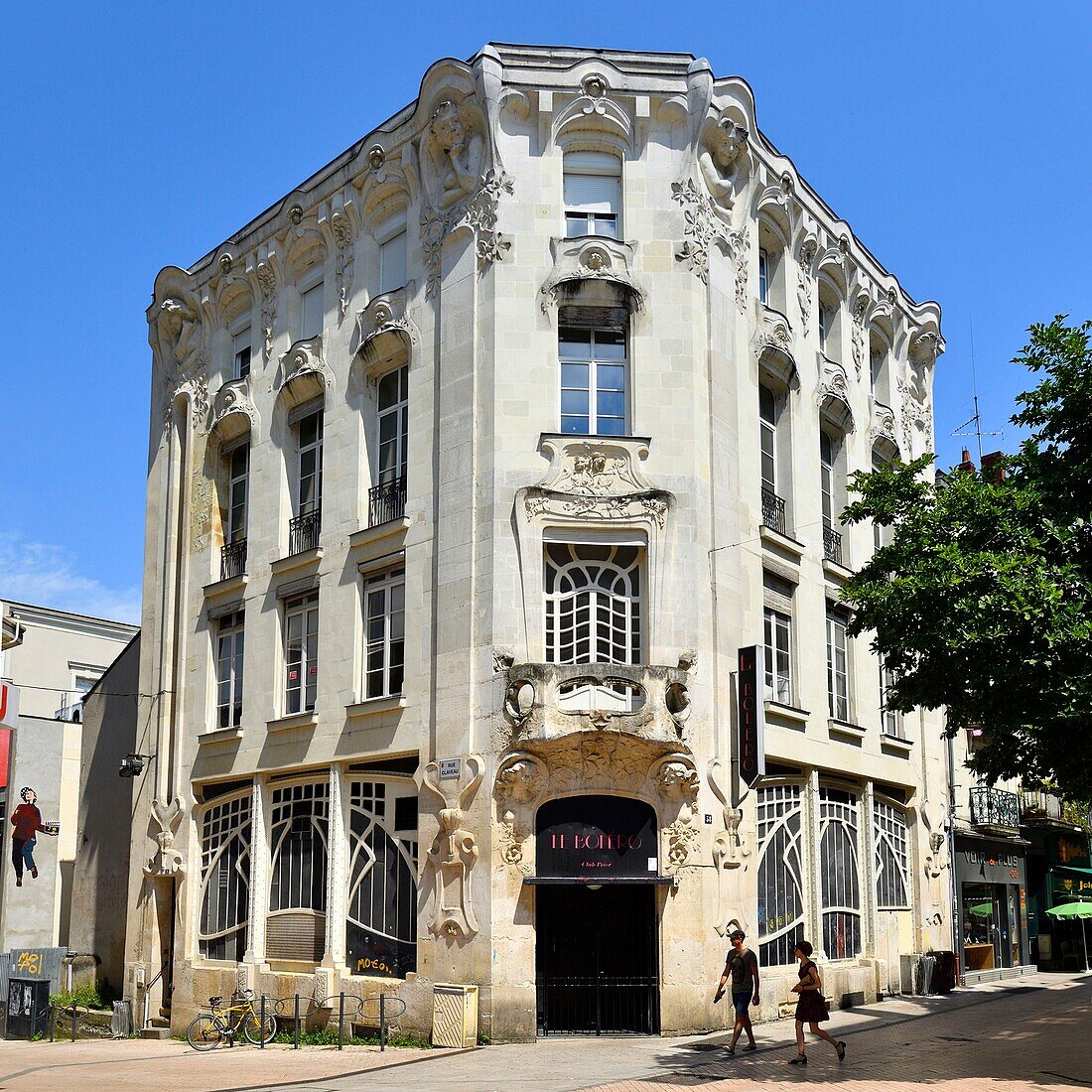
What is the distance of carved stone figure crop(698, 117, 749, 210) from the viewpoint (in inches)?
1025

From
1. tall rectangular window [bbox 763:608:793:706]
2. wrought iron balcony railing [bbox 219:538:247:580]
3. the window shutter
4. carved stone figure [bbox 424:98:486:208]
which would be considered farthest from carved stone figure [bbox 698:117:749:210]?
wrought iron balcony railing [bbox 219:538:247:580]

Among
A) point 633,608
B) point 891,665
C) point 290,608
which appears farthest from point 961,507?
point 290,608

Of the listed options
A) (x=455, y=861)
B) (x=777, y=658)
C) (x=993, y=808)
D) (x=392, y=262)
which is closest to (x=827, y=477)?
(x=777, y=658)

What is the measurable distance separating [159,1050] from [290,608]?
9.01 meters

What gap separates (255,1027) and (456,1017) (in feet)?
17.8

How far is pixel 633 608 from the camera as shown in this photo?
23875 millimetres

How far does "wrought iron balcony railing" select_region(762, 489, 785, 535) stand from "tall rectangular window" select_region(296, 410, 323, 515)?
9286mm

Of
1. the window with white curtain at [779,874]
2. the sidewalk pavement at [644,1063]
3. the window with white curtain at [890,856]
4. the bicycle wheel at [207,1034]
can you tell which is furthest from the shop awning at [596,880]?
the window with white curtain at [890,856]

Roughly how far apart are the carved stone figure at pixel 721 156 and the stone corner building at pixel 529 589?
Result: 0.25 feet

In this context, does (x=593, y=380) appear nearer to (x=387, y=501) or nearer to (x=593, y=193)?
(x=593, y=193)

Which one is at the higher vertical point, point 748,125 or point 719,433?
Result: point 748,125

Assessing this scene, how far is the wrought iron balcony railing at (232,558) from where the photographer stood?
101 feet

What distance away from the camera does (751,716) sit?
76.3 feet

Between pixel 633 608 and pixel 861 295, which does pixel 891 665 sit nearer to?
pixel 633 608
